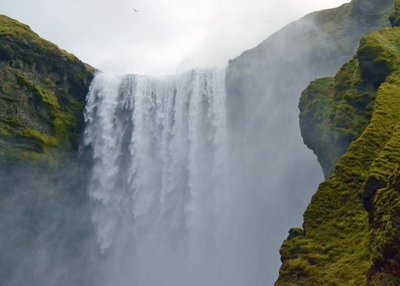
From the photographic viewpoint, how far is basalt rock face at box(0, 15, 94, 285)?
107ft

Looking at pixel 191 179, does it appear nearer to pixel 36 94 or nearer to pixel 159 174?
pixel 159 174

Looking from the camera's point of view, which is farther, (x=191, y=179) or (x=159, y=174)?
(x=159, y=174)

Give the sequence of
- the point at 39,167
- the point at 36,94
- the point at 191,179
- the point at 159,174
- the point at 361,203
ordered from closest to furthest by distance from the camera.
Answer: the point at 361,203
the point at 39,167
the point at 36,94
the point at 191,179
the point at 159,174

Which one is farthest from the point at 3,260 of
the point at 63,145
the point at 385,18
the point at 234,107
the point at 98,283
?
the point at 385,18

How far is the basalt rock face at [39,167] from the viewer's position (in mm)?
32719

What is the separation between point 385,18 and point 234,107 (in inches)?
525

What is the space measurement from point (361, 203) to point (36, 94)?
30.2 metres

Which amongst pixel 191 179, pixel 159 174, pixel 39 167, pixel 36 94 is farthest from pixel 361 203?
pixel 36 94

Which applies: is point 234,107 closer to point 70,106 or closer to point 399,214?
point 70,106

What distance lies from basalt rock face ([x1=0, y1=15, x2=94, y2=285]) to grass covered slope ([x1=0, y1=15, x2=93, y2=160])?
0.07m

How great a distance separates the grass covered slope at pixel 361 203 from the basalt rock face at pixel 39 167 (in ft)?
80.6

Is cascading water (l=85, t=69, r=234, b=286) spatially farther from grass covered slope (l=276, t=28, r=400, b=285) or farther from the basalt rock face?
grass covered slope (l=276, t=28, r=400, b=285)

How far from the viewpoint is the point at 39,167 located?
33844 millimetres

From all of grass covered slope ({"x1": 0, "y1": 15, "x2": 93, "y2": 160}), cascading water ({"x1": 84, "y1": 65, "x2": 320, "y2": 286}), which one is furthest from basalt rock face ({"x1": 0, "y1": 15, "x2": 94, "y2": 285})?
cascading water ({"x1": 84, "y1": 65, "x2": 320, "y2": 286})
